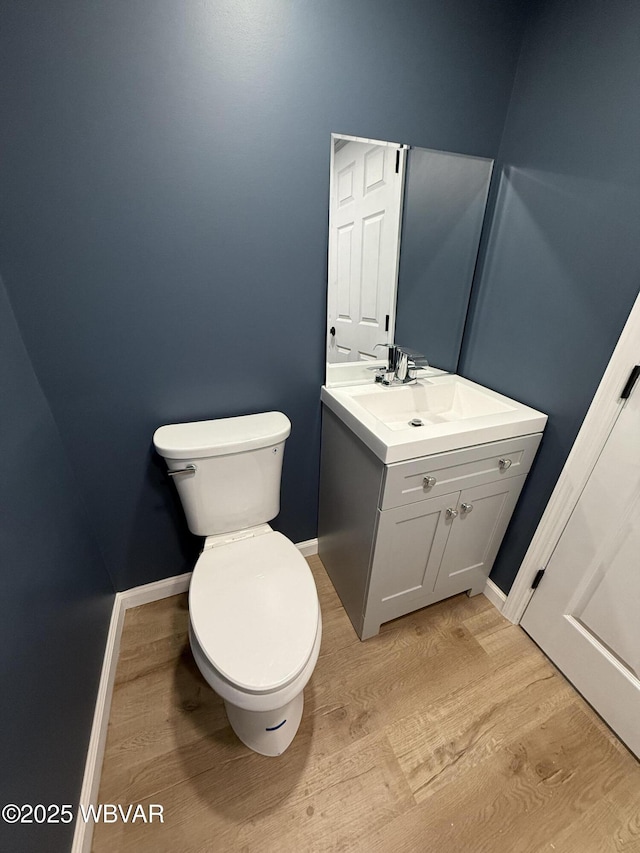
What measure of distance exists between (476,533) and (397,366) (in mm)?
720

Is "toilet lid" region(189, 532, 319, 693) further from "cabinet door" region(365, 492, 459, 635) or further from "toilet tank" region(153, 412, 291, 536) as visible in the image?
"cabinet door" region(365, 492, 459, 635)

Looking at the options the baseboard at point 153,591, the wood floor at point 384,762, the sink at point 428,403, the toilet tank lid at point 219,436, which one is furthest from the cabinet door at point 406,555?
the baseboard at point 153,591

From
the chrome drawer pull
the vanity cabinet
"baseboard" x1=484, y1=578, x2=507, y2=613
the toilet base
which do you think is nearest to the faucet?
the vanity cabinet

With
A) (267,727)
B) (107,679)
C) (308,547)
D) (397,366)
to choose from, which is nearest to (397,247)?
(397,366)

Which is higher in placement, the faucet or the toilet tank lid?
the faucet

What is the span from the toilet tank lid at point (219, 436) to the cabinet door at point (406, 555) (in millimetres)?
455

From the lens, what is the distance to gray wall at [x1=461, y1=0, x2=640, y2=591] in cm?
86

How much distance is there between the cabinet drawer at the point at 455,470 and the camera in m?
0.97

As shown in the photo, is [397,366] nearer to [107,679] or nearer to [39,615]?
[39,615]

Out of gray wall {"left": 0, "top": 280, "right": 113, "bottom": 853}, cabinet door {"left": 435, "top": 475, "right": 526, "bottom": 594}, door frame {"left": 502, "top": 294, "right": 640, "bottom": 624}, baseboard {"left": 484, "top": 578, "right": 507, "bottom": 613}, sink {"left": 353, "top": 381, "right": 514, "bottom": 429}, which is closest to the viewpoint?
gray wall {"left": 0, "top": 280, "right": 113, "bottom": 853}

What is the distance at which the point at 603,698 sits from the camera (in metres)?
1.08

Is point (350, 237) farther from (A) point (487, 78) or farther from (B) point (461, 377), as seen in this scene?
(B) point (461, 377)

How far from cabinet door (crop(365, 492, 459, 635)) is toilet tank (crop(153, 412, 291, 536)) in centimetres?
42

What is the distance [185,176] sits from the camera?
0.91 metres
